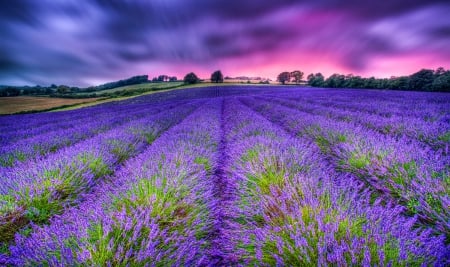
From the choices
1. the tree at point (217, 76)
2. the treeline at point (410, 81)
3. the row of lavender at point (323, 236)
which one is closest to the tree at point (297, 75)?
the tree at point (217, 76)

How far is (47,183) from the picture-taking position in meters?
2.17

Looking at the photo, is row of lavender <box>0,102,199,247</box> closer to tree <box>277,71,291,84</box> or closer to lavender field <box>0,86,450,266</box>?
lavender field <box>0,86,450,266</box>

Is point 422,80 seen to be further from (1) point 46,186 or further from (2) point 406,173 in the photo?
(1) point 46,186

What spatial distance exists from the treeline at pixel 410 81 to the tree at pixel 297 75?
37729 millimetres

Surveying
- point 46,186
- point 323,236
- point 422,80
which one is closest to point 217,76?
point 422,80

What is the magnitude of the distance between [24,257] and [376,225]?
2.22m

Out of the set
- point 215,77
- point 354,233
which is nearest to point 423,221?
point 354,233

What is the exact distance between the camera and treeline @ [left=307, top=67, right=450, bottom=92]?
67.7ft

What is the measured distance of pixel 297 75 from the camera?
74.6m

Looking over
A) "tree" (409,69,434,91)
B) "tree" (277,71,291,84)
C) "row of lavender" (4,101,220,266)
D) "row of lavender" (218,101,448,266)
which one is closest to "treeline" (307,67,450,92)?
"tree" (409,69,434,91)

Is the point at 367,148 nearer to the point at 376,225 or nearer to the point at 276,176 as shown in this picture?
the point at 276,176

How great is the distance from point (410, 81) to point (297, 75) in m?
52.5

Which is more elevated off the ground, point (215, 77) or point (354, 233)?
point (215, 77)

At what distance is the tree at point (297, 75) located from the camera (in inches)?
2926
